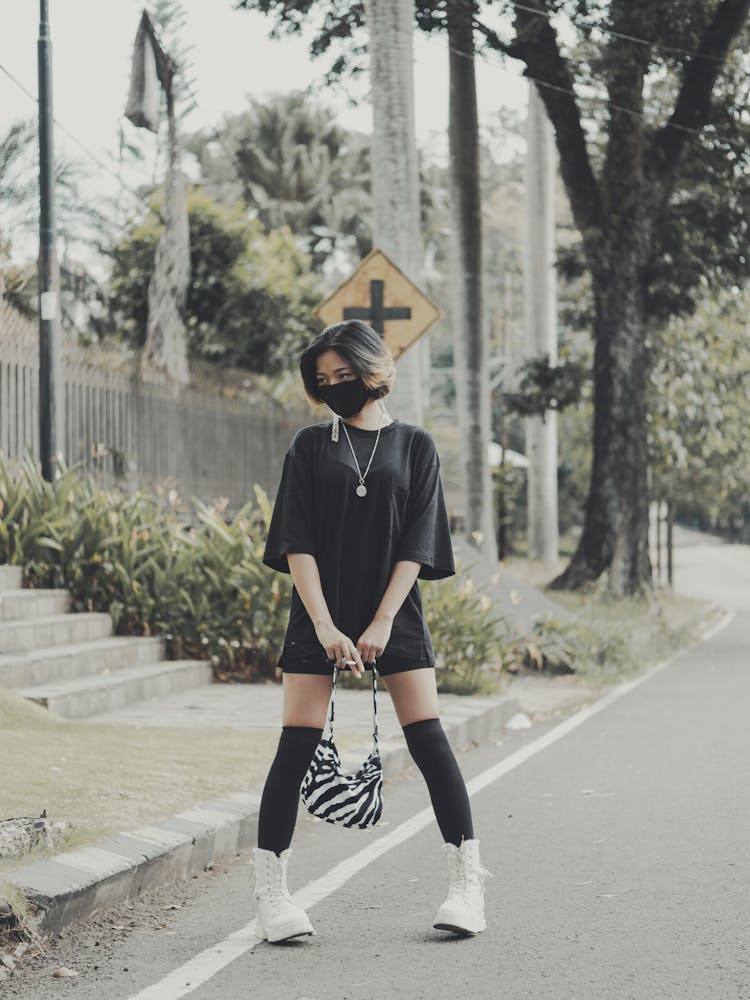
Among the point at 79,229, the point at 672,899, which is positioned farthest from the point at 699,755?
the point at 79,229

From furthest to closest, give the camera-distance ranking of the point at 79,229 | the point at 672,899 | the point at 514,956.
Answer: the point at 79,229 → the point at 672,899 → the point at 514,956

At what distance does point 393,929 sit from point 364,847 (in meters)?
1.52

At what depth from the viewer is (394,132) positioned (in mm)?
15109

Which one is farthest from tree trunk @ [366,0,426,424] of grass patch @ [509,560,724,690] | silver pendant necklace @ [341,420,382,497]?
silver pendant necklace @ [341,420,382,497]

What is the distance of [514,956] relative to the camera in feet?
15.8

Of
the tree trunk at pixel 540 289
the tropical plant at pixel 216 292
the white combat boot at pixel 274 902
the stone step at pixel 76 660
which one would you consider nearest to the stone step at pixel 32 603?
the stone step at pixel 76 660

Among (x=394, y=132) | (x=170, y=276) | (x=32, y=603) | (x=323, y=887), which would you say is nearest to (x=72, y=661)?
(x=32, y=603)

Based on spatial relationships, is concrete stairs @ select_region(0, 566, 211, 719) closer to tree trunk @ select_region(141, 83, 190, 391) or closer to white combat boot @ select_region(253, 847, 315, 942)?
white combat boot @ select_region(253, 847, 315, 942)

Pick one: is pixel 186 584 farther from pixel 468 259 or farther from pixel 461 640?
pixel 468 259

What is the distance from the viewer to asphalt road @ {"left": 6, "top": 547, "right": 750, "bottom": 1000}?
15.0ft

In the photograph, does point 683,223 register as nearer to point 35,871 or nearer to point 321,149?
point 35,871

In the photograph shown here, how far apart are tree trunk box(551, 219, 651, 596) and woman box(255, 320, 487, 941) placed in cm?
1693

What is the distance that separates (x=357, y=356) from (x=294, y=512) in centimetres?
52

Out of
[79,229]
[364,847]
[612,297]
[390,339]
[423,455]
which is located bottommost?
[364,847]
